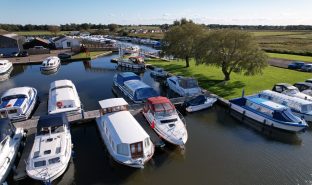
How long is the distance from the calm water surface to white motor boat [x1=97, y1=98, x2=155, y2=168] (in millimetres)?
1032

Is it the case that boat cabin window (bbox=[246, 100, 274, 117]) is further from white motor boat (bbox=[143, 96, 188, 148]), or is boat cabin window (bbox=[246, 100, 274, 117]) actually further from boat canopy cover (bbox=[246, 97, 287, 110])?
white motor boat (bbox=[143, 96, 188, 148])

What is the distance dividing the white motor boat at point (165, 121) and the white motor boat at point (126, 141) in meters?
2.28

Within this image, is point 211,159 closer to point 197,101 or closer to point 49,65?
point 197,101

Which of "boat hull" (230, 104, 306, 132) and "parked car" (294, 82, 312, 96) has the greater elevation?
"parked car" (294, 82, 312, 96)

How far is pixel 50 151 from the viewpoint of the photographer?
18.8 metres

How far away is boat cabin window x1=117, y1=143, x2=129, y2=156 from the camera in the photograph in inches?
756

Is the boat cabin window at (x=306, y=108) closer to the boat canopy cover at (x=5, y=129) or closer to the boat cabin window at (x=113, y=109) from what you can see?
the boat cabin window at (x=113, y=109)

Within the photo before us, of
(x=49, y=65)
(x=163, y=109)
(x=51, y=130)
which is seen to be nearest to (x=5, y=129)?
(x=51, y=130)

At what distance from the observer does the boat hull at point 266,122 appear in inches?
960

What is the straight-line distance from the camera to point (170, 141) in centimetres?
2195

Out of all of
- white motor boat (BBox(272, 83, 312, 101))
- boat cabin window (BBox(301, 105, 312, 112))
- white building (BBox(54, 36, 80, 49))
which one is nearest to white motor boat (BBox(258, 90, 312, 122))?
boat cabin window (BBox(301, 105, 312, 112))

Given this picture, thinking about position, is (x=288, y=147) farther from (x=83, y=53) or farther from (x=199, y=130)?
(x=83, y=53)

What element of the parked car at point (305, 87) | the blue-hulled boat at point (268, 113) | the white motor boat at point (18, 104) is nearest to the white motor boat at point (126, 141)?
the white motor boat at point (18, 104)

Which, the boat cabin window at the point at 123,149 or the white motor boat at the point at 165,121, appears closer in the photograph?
the boat cabin window at the point at 123,149
